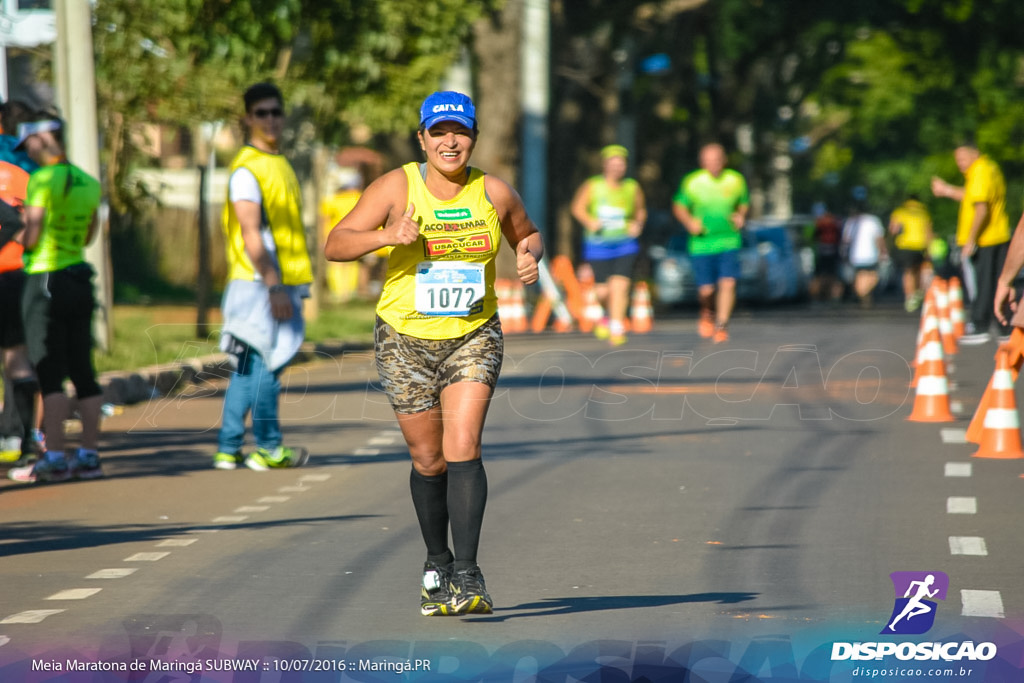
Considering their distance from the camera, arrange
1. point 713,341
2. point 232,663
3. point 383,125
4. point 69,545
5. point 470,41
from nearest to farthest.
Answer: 1. point 232,663
2. point 69,545
3. point 713,341
4. point 383,125
5. point 470,41

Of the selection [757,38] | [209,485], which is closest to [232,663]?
[209,485]

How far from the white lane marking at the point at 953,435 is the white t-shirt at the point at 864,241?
19.9m

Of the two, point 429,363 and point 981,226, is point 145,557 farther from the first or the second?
point 981,226

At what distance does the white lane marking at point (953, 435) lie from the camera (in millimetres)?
12017

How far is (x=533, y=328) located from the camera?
24281 mm

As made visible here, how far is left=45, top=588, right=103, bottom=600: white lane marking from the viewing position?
7025 millimetres

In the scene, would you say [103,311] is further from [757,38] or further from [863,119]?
[863,119]

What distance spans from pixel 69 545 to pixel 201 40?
11.9 metres

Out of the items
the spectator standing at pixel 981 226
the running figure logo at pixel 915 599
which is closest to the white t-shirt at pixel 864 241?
the spectator standing at pixel 981 226

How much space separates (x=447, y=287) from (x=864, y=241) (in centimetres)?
2643

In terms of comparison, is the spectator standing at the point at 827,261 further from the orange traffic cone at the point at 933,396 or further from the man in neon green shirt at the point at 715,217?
the orange traffic cone at the point at 933,396

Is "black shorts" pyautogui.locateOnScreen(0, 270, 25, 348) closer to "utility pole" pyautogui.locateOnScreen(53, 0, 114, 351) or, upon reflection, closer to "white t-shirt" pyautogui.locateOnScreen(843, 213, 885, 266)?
"utility pole" pyautogui.locateOnScreen(53, 0, 114, 351)

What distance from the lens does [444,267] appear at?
260 inches

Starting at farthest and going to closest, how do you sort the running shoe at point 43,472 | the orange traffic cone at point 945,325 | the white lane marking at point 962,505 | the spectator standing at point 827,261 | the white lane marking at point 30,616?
the spectator standing at point 827,261 < the orange traffic cone at point 945,325 < the running shoe at point 43,472 < the white lane marking at point 962,505 < the white lane marking at point 30,616
